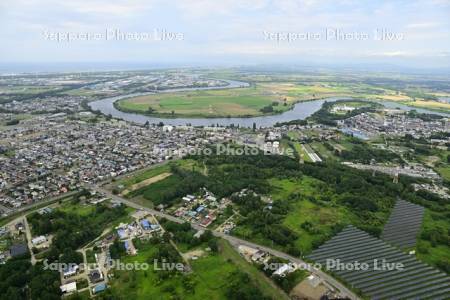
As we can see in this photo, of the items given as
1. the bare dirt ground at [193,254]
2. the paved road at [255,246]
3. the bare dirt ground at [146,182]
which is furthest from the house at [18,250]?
the bare dirt ground at [193,254]

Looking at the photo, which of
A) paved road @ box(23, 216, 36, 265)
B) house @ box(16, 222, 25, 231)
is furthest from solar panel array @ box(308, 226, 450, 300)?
house @ box(16, 222, 25, 231)

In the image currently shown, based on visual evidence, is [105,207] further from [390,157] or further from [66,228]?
[390,157]

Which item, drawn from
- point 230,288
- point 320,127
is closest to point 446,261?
point 230,288

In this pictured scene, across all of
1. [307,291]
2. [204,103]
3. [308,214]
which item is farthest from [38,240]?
[204,103]

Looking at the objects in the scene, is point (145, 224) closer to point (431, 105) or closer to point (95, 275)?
point (95, 275)

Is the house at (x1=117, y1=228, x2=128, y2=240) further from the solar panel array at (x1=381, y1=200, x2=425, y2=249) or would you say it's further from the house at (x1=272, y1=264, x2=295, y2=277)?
the solar panel array at (x1=381, y1=200, x2=425, y2=249)

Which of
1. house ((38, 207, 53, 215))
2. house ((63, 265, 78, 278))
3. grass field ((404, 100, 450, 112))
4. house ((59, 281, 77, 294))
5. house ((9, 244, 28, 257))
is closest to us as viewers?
house ((59, 281, 77, 294))

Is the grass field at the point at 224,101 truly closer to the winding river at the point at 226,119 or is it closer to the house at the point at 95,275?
the winding river at the point at 226,119
